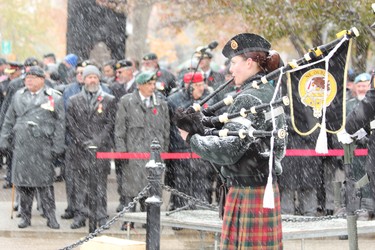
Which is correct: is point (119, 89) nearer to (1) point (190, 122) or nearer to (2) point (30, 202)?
(2) point (30, 202)

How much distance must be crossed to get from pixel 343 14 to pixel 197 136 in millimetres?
7844

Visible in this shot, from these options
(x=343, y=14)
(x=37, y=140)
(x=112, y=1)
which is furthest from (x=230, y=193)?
(x=112, y=1)

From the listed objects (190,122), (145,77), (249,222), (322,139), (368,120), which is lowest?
(249,222)

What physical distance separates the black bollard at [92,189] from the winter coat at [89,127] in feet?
0.37

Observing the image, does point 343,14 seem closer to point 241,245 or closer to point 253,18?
point 253,18

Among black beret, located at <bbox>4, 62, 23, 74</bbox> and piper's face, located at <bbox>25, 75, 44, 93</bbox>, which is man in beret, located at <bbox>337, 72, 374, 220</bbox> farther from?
black beret, located at <bbox>4, 62, 23, 74</bbox>

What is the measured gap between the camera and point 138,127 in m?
12.6

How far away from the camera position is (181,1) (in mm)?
20281

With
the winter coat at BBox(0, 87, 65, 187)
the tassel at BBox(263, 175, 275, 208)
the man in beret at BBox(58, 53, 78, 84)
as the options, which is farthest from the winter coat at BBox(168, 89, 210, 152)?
the tassel at BBox(263, 175, 275, 208)

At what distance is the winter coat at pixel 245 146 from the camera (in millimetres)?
6902

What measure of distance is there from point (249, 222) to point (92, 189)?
5.54 m

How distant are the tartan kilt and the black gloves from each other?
51 cm

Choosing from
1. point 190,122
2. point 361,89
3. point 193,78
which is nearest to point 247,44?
point 190,122

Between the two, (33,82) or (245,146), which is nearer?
(245,146)
